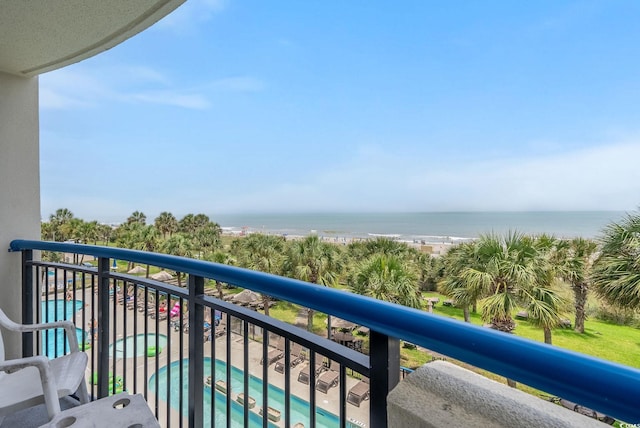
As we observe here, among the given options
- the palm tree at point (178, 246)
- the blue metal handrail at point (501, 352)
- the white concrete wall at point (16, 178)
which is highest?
the white concrete wall at point (16, 178)

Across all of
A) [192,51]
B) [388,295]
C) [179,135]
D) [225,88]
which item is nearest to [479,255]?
[388,295]

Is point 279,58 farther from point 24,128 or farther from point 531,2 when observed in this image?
point 24,128

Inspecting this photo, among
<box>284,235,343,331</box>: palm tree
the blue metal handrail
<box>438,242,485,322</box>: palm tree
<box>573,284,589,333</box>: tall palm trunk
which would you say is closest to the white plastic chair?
the blue metal handrail

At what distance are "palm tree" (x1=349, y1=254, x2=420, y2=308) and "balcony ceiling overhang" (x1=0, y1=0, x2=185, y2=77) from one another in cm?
1152

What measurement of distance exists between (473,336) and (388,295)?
12.6 m

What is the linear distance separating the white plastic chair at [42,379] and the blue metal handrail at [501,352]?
1.14 m

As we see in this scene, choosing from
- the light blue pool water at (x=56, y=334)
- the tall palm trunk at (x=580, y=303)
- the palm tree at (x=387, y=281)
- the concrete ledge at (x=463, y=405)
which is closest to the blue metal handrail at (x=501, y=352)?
the concrete ledge at (x=463, y=405)

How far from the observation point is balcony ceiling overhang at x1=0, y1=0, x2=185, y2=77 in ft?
5.11

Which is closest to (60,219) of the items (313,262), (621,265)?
→ (313,262)

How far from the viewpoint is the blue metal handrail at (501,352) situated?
1.24ft

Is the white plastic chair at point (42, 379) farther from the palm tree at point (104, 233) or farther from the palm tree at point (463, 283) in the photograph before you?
the palm tree at point (104, 233)

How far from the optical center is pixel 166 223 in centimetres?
2798

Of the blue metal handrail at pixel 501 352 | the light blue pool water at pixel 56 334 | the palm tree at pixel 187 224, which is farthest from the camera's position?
the palm tree at pixel 187 224

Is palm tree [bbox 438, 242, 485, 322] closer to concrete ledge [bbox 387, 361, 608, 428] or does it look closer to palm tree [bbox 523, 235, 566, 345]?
palm tree [bbox 523, 235, 566, 345]
